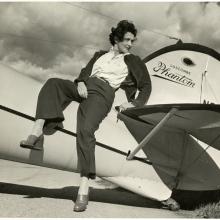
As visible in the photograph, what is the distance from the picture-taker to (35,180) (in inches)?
249

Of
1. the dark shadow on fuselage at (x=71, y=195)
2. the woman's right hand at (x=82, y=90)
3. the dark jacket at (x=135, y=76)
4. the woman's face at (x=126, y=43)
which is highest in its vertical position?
the woman's face at (x=126, y=43)

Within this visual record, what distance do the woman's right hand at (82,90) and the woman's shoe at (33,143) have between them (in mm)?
599

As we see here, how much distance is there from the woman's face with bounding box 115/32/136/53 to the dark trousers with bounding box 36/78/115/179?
1.53 feet

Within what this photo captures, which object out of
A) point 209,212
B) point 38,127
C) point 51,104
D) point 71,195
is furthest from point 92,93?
point 209,212

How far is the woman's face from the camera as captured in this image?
14.4ft

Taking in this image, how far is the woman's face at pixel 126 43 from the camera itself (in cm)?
438

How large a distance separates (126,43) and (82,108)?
90cm

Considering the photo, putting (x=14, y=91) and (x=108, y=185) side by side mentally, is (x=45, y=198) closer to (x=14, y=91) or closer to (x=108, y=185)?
(x=14, y=91)

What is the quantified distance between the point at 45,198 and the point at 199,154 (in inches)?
81.4

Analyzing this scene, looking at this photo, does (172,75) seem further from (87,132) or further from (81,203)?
(81,203)

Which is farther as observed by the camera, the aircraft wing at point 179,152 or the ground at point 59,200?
the aircraft wing at point 179,152

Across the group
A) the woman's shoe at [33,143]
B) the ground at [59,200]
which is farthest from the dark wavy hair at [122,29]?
the ground at [59,200]

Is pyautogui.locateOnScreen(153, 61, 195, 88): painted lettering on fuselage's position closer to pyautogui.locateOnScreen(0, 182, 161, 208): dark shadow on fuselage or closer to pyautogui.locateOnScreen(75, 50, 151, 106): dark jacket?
pyautogui.locateOnScreen(75, 50, 151, 106): dark jacket

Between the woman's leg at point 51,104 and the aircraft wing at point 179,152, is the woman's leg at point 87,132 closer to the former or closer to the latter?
the woman's leg at point 51,104
